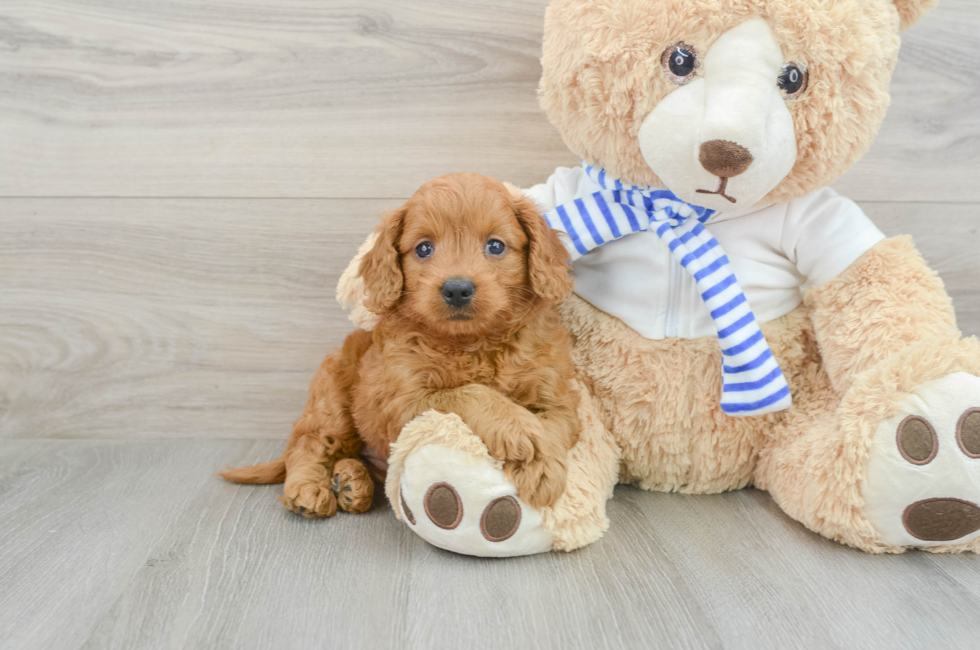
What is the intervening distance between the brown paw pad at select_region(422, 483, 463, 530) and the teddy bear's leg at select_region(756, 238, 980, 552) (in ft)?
1.75

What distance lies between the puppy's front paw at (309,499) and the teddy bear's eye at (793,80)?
916 millimetres

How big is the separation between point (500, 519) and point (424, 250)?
0.38 m

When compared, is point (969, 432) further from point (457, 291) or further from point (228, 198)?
point (228, 198)

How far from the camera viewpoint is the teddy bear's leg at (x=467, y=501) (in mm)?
921

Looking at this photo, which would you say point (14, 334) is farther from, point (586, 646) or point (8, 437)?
point (586, 646)

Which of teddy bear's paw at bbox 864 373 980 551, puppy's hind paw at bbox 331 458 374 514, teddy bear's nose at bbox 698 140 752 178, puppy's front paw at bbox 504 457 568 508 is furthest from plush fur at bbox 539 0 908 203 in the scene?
puppy's hind paw at bbox 331 458 374 514

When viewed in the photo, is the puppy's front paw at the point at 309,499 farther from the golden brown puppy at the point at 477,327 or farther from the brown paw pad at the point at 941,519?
the brown paw pad at the point at 941,519

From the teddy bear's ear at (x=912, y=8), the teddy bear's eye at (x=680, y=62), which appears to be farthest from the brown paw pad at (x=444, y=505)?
the teddy bear's ear at (x=912, y=8)

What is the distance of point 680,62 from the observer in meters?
0.98

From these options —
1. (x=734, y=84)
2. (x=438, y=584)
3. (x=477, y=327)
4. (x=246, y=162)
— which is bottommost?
(x=438, y=584)

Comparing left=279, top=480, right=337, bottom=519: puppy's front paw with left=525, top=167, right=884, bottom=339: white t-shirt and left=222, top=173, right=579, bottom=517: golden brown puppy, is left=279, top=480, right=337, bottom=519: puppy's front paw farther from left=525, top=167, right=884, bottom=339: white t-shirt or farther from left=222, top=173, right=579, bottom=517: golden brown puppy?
left=525, top=167, right=884, bottom=339: white t-shirt

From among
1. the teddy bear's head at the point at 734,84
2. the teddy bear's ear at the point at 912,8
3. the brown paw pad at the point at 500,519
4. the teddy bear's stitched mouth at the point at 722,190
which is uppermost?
the teddy bear's ear at the point at 912,8

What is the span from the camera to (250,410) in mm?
1518

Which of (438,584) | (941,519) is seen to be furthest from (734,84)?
(438,584)
